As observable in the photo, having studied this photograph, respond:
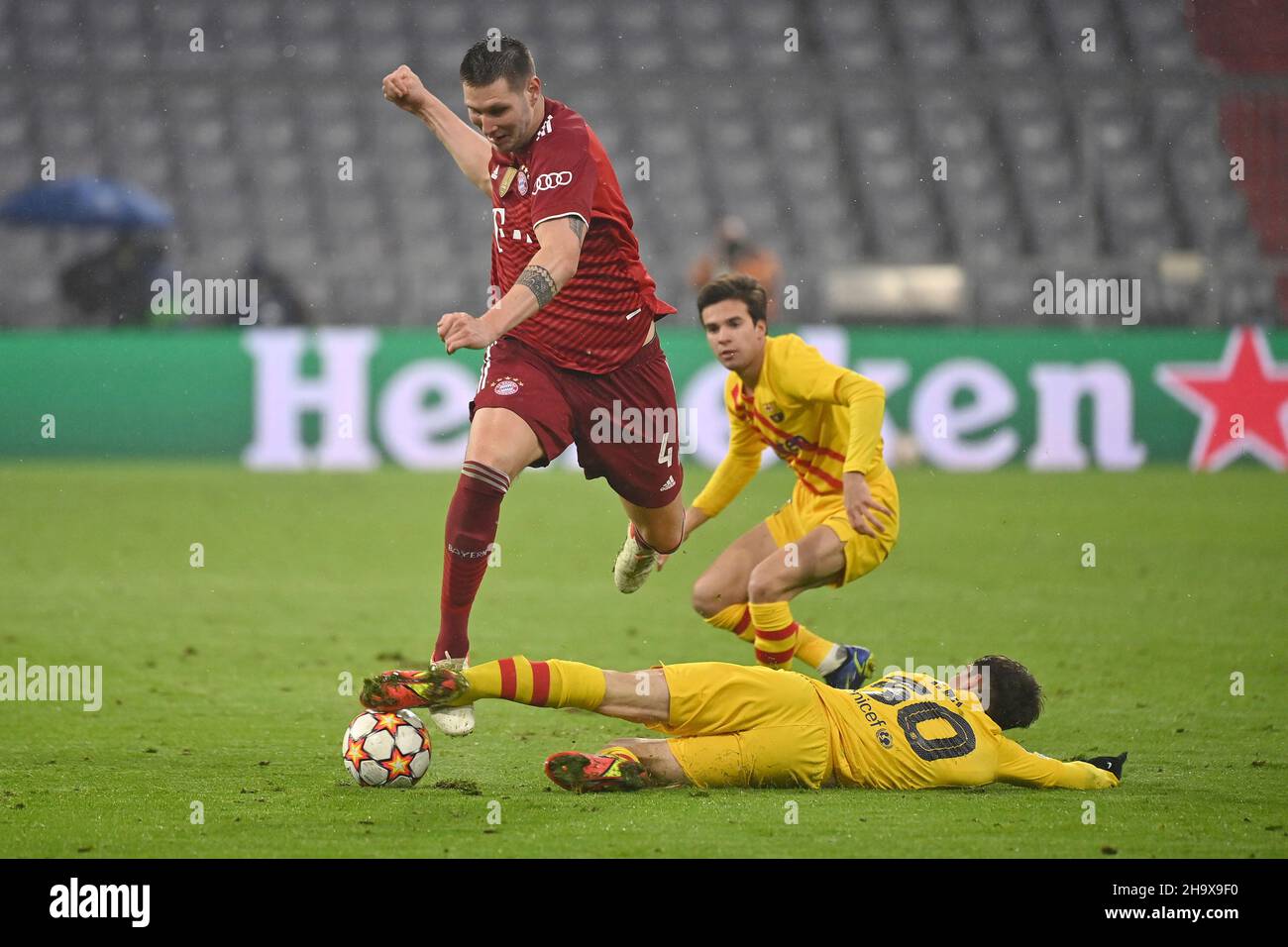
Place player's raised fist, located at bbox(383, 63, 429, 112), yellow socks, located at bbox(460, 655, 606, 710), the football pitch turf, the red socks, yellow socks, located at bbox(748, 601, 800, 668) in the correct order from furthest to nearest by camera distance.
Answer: yellow socks, located at bbox(748, 601, 800, 668), player's raised fist, located at bbox(383, 63, 429, 112), the red socks, yellow socks, located at bbox(460, 655, 606, 710), the football pitch turf

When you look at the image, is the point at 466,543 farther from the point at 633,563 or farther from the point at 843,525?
the point at 843,525

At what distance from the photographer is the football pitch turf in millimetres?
4625

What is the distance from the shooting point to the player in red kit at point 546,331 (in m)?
5.62

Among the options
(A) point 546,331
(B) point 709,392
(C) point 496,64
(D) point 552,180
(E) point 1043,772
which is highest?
(C) point 496,64

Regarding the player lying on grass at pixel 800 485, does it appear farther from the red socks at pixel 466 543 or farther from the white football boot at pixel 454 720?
the white football boot at pixel 454 720

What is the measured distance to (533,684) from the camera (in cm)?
488

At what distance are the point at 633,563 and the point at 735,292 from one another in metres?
1.14

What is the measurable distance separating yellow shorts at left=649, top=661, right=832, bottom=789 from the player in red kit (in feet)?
2.52

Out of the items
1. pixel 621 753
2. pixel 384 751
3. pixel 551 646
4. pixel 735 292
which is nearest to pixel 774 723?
pixel 621 753

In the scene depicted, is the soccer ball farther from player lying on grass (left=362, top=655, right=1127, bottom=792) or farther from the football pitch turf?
player lying on grass (left=362, top=655, right=1127, bottom=792)

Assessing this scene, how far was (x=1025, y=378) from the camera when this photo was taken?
53.0 feet

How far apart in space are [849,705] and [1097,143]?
16.9 metres

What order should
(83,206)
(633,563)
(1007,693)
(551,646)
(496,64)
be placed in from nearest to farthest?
1. (1007,693)
2. (496,64)
3. (633,563)
4. (551,646)
5. (83,206)

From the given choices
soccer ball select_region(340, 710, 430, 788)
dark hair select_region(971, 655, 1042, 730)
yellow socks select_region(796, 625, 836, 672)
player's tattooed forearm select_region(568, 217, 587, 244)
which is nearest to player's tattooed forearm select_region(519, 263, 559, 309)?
player's tattooed forearm select_region(568, 217, 587, 244)
